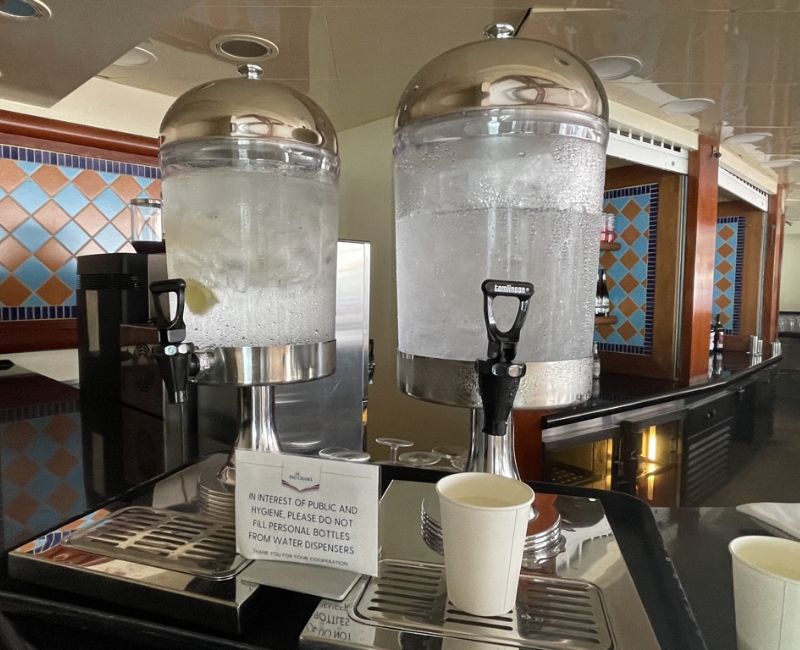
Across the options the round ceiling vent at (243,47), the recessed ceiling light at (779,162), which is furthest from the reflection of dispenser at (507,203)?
the recessed ceiling light at (779,162)

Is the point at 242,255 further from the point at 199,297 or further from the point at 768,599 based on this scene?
the point at 768,599

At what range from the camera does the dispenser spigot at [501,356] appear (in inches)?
21.7

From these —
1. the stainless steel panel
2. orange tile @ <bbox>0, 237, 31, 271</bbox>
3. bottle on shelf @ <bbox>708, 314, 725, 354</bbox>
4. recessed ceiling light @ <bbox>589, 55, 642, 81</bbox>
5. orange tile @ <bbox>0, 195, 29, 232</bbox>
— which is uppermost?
recessed ceiling light @ <bbox>589, 55, 642, 81</bbox>

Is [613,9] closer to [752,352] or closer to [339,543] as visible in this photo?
[339,543]

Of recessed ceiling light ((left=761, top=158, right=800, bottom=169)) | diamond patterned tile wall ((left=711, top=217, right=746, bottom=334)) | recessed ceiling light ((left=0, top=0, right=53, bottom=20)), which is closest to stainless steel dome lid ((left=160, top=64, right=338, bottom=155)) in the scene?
recessed ceiling light ((left=0, top=0, right=53, bottom=20))

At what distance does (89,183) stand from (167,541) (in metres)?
2.07

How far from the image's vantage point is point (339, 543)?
567 mm

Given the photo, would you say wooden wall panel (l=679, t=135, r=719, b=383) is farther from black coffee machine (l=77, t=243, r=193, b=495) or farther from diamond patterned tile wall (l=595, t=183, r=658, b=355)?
black coffee machine (l=77, t=243, r=193, b=495)

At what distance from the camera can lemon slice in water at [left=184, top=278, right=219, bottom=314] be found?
754 mm

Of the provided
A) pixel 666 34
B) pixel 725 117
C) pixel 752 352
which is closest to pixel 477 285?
pixel 666 34

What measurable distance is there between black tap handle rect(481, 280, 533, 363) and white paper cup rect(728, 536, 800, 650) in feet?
0.87

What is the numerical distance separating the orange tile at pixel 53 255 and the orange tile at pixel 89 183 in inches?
9.2

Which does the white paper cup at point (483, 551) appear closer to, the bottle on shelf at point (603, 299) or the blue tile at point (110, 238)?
the blue tile at point (110, 238)

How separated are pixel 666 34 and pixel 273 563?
184cm
